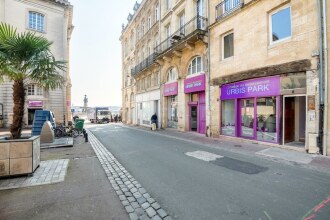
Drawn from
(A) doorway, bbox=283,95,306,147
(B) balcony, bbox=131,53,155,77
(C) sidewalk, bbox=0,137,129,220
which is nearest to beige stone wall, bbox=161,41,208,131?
(B) balcony, bbox=131,53,155,77

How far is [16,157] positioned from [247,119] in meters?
9.81

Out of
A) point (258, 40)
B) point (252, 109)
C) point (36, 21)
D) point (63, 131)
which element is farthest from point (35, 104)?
point (258, 40)

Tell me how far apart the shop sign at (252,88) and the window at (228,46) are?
1902 mm

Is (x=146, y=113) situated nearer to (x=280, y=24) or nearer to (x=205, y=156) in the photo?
(x=205, y=156)

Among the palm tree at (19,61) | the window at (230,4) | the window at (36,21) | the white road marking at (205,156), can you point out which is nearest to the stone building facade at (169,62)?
the window at (230,4)

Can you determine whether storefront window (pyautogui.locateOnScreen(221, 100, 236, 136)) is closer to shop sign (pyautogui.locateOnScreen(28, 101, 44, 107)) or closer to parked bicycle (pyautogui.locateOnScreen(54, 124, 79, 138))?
parked bicycle (pyautogui.locateOnScreen(54, 124, 79, 138))

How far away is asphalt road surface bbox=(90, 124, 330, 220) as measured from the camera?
3291mm

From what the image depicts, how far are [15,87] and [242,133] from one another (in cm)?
1006

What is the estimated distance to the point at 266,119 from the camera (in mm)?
9438

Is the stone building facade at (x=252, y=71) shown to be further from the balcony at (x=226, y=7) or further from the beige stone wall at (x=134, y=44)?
the beige stone wall at (x=134, y=44)

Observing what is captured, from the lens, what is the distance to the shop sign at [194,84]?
533 inches

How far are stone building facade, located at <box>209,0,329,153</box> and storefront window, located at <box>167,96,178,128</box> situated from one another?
491cm

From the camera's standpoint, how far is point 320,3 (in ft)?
24.1

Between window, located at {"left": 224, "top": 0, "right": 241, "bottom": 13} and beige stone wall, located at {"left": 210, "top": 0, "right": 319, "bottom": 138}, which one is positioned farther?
window, located at {"left": 224, "top": 0, "right": 241, "bottom": 13}
